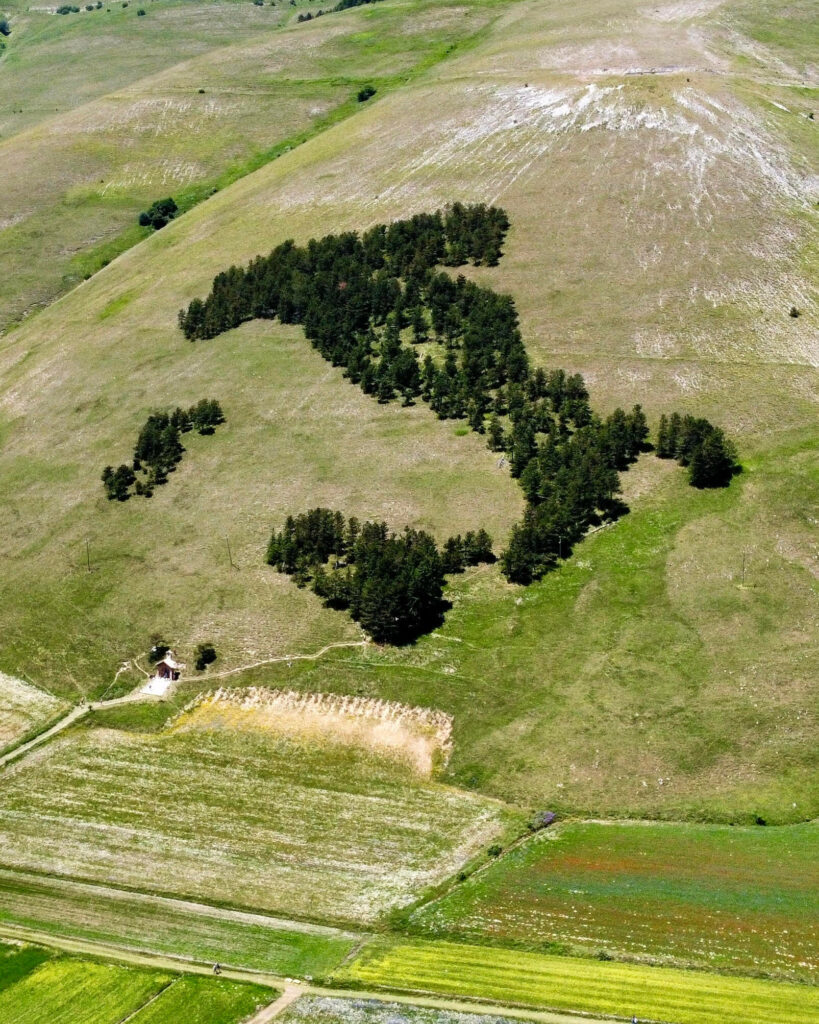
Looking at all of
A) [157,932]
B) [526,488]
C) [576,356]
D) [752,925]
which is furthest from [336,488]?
[752,925]

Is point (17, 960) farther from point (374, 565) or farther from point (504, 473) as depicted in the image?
point (504, 473)

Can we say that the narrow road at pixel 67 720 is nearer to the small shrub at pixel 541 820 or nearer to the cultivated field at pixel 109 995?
the cultivated field at pixel 109 995

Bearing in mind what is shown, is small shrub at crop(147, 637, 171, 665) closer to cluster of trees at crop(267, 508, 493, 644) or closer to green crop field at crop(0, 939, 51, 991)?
cluster of trees at crop(267, 508, 493, 644)

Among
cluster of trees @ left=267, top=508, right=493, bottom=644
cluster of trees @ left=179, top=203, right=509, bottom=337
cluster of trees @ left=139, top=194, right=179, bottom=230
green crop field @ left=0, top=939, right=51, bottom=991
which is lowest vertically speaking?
green crop field @ left=0, top=939, right=51, bottom=991

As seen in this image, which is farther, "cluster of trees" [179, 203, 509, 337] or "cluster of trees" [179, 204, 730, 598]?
"cluster of trees" [179, 203, 509, 337]

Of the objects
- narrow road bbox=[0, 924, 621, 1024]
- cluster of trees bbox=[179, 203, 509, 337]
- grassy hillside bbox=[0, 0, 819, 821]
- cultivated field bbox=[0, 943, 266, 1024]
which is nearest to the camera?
narrow road bbox=[0, 924, 621, 1024]

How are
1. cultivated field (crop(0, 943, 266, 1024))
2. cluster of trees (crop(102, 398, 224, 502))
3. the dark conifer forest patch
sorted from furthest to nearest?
cluster of trees (crop(102, 398, 224, 502)) → the dark conifer forest patch → cultivated field (crop(0, 943, 266, 1024))

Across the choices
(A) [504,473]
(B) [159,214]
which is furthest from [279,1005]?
(B) [159,214]

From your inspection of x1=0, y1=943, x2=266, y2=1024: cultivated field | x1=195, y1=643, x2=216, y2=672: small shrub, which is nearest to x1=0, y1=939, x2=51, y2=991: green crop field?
x1=0, y1=943, x2=266, y2=1024: cultivated field
